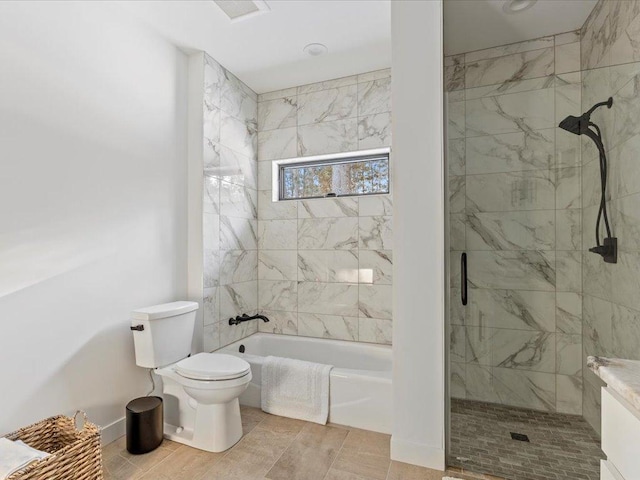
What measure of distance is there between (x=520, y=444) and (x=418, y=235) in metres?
1.15

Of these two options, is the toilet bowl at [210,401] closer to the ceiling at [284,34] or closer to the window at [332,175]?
the window at [332,175]

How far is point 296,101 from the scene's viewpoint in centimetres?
321

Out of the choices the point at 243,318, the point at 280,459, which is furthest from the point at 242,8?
the point at 280,459

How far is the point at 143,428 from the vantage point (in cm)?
191

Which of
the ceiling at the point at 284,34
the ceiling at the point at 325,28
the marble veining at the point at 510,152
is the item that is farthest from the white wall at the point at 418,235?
the ceiling at the point at 284,34

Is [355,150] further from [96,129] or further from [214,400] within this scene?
→ [214,400]

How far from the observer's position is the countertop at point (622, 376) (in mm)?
615

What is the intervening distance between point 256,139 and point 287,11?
4.35ft

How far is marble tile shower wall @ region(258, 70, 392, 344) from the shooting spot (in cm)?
290

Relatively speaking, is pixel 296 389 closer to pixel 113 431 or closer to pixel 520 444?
pixel 113 431

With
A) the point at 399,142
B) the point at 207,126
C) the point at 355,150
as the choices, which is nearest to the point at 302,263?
the point at 355,150

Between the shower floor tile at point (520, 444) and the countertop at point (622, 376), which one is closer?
the countertop at point (622, 376)

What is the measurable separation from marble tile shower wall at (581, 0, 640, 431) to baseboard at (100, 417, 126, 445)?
2.48m

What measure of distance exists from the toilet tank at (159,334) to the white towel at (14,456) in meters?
0.70
